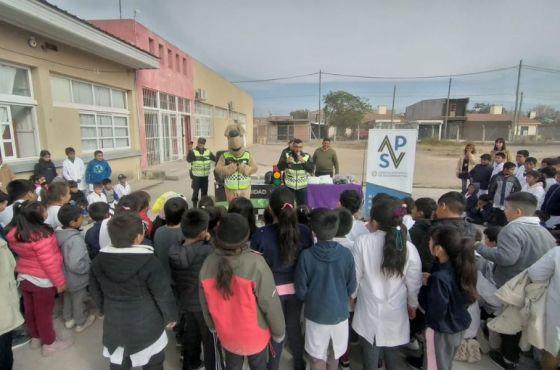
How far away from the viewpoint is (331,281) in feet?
6.53

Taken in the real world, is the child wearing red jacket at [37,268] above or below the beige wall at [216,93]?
below

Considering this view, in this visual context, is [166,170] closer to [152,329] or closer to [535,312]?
[152,329]

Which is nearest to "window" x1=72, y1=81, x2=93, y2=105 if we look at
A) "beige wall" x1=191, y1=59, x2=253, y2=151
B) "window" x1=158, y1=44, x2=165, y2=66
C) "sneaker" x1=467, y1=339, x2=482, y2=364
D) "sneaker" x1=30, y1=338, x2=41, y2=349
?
"window" x1=158, y1=44, x2=165, y2=66

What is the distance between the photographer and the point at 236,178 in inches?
179

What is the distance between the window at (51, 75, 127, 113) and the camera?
7.58m

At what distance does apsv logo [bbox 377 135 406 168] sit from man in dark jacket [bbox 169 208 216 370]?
12.6ft

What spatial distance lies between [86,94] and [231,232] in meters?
8.98

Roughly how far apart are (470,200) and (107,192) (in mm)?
7012

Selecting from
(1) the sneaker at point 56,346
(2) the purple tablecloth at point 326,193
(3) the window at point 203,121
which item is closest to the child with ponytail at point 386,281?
(1) the sneaker at point 56,346

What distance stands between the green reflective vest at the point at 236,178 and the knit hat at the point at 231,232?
2837mm

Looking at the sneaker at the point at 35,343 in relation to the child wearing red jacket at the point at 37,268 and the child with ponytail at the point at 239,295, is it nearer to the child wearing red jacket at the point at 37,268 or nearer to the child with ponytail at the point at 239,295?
the child wearing red jacket at the point at 37,268

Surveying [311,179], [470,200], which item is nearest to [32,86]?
[311,179]

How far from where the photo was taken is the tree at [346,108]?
1710 inches

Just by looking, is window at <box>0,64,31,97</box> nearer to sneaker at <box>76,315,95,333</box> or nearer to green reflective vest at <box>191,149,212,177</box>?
green reflective vest at <box>191,149,212,177</box>
